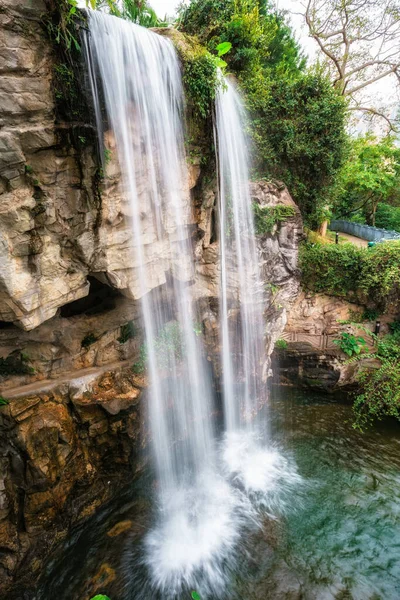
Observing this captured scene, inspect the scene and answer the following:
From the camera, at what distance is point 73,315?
25.9 feet

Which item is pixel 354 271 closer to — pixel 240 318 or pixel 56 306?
pixel 240 318

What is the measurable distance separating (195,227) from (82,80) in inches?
157

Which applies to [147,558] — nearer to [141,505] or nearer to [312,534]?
[141,505]

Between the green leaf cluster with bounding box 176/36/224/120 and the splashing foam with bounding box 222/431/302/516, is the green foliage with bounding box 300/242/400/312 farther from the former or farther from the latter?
the green leaf cluster with bounding box 176/36/224/120

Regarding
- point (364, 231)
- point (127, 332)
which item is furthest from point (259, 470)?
point (364, 231)

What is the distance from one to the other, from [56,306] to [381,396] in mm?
9642

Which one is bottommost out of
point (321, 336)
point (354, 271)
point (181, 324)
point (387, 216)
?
point (321, 336)

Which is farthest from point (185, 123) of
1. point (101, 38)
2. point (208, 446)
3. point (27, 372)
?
point (208, 446)

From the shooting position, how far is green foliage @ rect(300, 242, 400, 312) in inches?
408

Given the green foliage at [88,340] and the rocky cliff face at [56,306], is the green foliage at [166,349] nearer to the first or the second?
the rocky cliff face at [56,306]

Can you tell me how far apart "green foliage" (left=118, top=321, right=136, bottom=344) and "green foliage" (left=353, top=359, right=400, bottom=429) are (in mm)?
7060

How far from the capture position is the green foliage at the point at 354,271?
1035 cm

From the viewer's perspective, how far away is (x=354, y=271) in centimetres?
1084

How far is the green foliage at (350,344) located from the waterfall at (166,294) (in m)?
5.17
